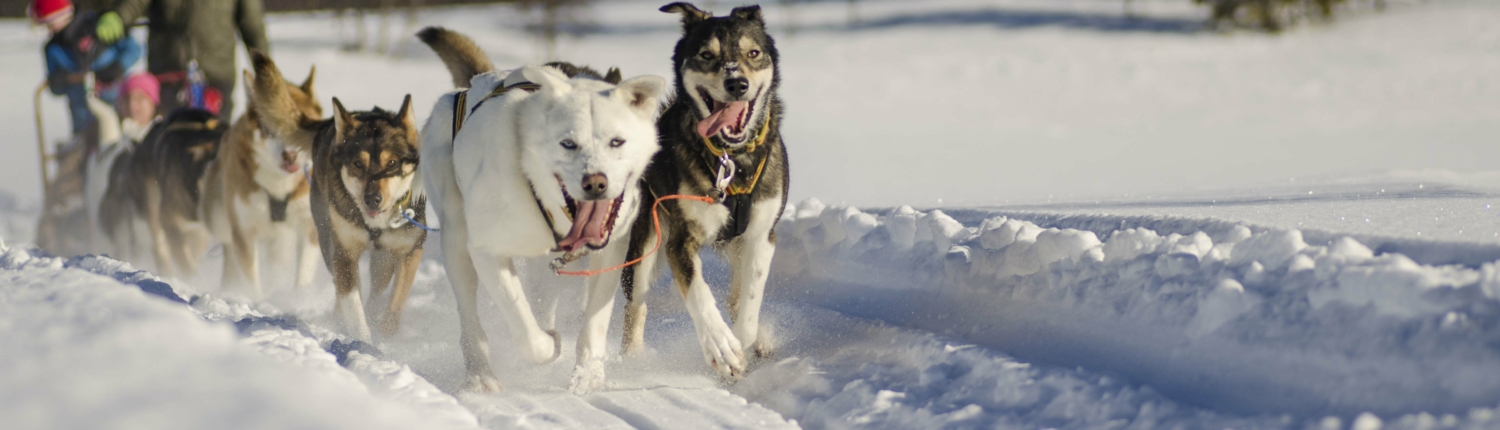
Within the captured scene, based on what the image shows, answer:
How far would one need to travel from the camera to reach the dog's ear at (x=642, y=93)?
316 centimetres

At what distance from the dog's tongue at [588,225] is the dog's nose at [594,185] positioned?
0.52 ft

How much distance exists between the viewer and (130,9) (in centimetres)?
695

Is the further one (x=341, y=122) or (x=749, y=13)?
(x=341, y=122)

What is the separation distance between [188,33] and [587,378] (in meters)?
4.94

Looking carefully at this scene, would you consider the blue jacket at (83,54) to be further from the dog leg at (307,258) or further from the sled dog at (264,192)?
the dog leg at (307,258)

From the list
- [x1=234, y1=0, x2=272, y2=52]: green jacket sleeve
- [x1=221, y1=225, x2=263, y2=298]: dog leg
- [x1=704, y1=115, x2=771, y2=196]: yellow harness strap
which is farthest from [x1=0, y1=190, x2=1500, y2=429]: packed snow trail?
[x1=234, y1=0, x2=272, y2=52]: green jacket sleeve

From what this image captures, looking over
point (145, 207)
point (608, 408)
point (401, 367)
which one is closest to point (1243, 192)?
point (608, 408)

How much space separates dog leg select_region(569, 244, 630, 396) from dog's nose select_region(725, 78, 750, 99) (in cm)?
60

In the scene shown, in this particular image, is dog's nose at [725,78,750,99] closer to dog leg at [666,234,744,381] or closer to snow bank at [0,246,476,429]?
dog leg at [666,234,744,381]

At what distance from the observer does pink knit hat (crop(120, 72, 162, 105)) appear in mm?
7195

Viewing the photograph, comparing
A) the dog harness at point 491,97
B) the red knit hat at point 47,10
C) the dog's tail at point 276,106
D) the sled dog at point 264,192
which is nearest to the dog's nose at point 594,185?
the dog harness at point 491,97

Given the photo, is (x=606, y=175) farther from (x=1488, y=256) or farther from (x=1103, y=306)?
(x=1488, y=256)

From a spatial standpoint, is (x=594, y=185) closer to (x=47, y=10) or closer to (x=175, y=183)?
(x=175, y=183)

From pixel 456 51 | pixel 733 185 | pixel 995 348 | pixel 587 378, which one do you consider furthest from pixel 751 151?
pixel 456 51
